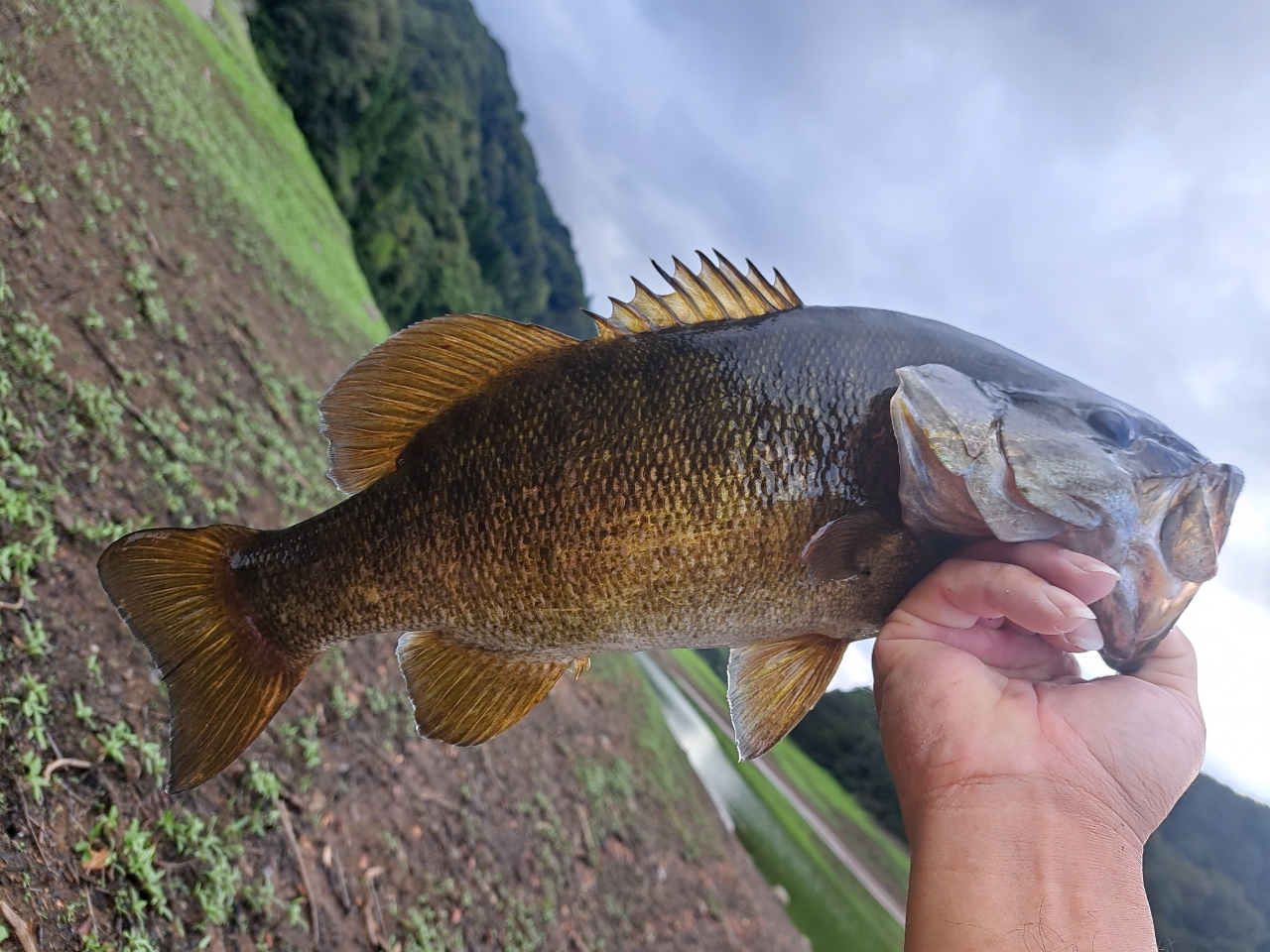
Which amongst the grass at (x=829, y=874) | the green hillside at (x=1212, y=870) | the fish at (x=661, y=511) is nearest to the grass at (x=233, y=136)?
the fish at (x=661, y=511)

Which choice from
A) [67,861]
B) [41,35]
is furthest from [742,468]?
[41,35]

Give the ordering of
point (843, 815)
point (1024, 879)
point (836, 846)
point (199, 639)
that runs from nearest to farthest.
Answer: point (1024, 879) → point (199, 639) → point (843, 815) → point (836, 846)

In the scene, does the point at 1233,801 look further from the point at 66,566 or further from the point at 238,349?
the point at 238,349

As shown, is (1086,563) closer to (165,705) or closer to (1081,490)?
(1081,490)

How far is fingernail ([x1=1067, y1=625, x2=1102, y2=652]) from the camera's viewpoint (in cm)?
167

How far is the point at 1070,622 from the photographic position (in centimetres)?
152

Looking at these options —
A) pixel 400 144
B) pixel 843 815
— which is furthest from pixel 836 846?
pixel 400 144

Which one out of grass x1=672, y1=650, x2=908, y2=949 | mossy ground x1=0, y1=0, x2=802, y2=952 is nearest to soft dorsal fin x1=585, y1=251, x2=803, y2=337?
mossy ground x1=0, y1=0, x2=802, y2=952

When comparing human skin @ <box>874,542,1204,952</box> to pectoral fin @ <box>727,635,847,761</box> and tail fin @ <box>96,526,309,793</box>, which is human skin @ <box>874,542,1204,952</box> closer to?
pectoral fin @ <box>727,635,847,761</box>

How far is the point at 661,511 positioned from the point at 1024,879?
103cm

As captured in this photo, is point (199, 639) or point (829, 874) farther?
point (829, 874)

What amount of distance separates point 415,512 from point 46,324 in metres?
3.55

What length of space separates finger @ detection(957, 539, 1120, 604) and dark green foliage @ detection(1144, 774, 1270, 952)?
1.82 metres

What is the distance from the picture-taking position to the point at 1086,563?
1579 mm
